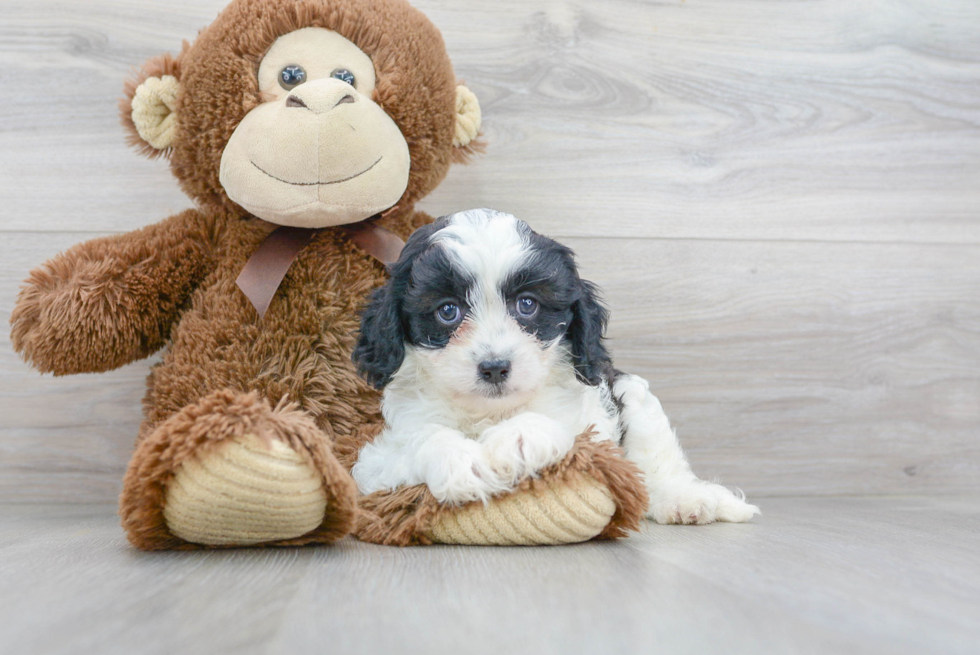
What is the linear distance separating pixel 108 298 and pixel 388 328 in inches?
23.7

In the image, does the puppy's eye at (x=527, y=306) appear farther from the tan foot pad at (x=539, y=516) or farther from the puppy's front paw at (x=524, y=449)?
the tan foot pad at (x=539, y=516)

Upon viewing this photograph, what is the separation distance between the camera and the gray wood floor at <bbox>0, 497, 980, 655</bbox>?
82 centimetres

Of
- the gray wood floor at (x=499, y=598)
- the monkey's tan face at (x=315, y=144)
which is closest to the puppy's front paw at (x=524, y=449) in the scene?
the gray wood floor at (x=499, y=598)

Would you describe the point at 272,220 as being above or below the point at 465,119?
below

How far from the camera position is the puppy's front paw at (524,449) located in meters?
1.26

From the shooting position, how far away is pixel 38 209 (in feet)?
6.63

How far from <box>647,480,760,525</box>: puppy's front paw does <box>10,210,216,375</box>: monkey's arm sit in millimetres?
1101

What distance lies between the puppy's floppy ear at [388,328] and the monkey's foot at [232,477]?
0.30 metres

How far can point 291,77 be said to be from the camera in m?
1.60

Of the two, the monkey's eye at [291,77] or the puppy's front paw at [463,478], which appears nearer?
the puppy's front paw at [463,478]

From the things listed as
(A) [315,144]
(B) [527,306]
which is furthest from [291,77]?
(B) [527,306]

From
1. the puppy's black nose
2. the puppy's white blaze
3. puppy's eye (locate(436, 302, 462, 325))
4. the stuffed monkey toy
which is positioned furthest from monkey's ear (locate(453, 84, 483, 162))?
the puppy's black nose

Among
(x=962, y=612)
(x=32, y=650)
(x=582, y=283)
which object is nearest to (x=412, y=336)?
(x=582, y=283)

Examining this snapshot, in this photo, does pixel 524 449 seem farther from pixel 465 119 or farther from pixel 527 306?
pixel 465 119
